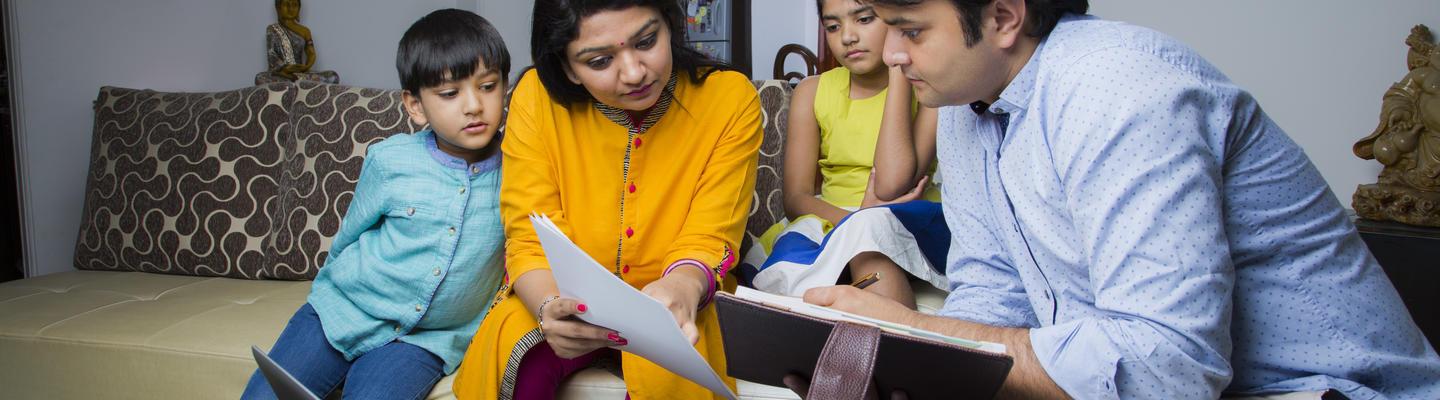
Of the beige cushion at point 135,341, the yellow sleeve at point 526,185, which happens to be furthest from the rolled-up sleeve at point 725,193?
the beige cushion at point 135,341

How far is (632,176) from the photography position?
1615 mm

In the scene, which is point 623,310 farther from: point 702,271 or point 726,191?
point 726,191

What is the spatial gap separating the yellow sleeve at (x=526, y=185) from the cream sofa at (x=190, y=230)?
0.65 metres

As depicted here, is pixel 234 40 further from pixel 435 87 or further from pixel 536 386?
pixel 536 386

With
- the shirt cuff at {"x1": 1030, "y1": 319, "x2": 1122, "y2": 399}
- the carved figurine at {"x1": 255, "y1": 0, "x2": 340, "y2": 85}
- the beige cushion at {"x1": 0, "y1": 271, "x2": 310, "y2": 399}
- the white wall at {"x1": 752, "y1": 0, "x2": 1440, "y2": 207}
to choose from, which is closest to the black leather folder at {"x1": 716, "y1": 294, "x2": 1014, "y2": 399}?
the shirt cuff at {"x1": 1030, "y1": 319, "x2": 1122, "y2": 399}

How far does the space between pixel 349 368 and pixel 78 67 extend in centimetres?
185

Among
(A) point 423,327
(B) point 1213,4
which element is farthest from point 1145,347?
(B) point 1213,4

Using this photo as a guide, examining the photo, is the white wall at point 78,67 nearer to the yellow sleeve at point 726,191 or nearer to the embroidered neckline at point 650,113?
the embroidered neckline at point 650,113

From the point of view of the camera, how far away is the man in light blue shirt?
36.8 inches

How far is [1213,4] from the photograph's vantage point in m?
3.18

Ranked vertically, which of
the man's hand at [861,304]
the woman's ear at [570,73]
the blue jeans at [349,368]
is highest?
the woman's ear at [570,73]

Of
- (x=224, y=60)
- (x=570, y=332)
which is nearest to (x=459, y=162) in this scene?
(x=570, y=332)

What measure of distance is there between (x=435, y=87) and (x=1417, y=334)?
4.83 feet

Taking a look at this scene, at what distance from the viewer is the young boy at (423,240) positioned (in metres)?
1.63
